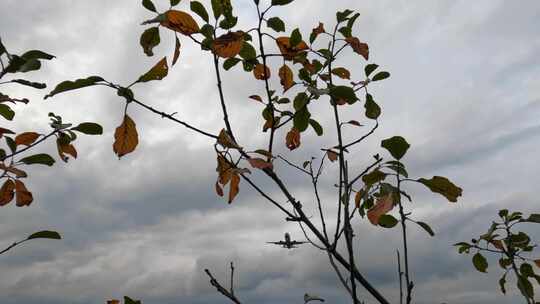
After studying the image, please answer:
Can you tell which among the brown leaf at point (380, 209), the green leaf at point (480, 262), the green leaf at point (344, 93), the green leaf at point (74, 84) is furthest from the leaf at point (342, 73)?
the green leaf at point (480, 262)

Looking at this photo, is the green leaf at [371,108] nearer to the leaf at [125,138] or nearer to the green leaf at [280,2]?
the green leaf at [280,2]

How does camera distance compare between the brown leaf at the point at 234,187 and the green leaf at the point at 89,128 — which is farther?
the green leaf at the point at 89,128

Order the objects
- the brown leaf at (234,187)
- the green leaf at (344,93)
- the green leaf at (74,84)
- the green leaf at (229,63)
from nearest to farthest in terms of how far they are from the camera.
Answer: the green leaf at (74,84) < the green leaf at (344,93) < the brown leaf at (234,187) < the green leaf at (229,63)

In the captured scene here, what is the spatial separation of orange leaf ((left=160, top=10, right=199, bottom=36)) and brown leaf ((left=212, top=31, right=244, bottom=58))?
0.40ft

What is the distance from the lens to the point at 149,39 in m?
2.06

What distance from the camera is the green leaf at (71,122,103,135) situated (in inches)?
95.6

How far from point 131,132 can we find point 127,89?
0.21 meters

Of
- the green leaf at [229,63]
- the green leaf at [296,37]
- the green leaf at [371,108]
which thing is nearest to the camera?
the green leaf at [296,37]

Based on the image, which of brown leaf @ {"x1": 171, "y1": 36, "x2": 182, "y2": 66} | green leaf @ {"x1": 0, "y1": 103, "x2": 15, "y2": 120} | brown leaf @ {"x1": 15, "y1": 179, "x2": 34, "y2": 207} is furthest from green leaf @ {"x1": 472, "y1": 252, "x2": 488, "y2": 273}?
green leaf @ {"x1": 0, "y1": 103, "x2": 15, "y2": 120}

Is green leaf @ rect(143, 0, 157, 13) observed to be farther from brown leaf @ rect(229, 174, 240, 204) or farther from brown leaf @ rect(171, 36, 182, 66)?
brown leaf @ rect(229, 174, 240, 204)

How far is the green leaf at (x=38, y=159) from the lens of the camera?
264 cm

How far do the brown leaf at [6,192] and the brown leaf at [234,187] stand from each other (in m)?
1.37

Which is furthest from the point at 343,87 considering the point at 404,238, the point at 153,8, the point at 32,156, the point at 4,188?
the point at 4,188

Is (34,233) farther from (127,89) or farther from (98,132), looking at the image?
(127,89)
